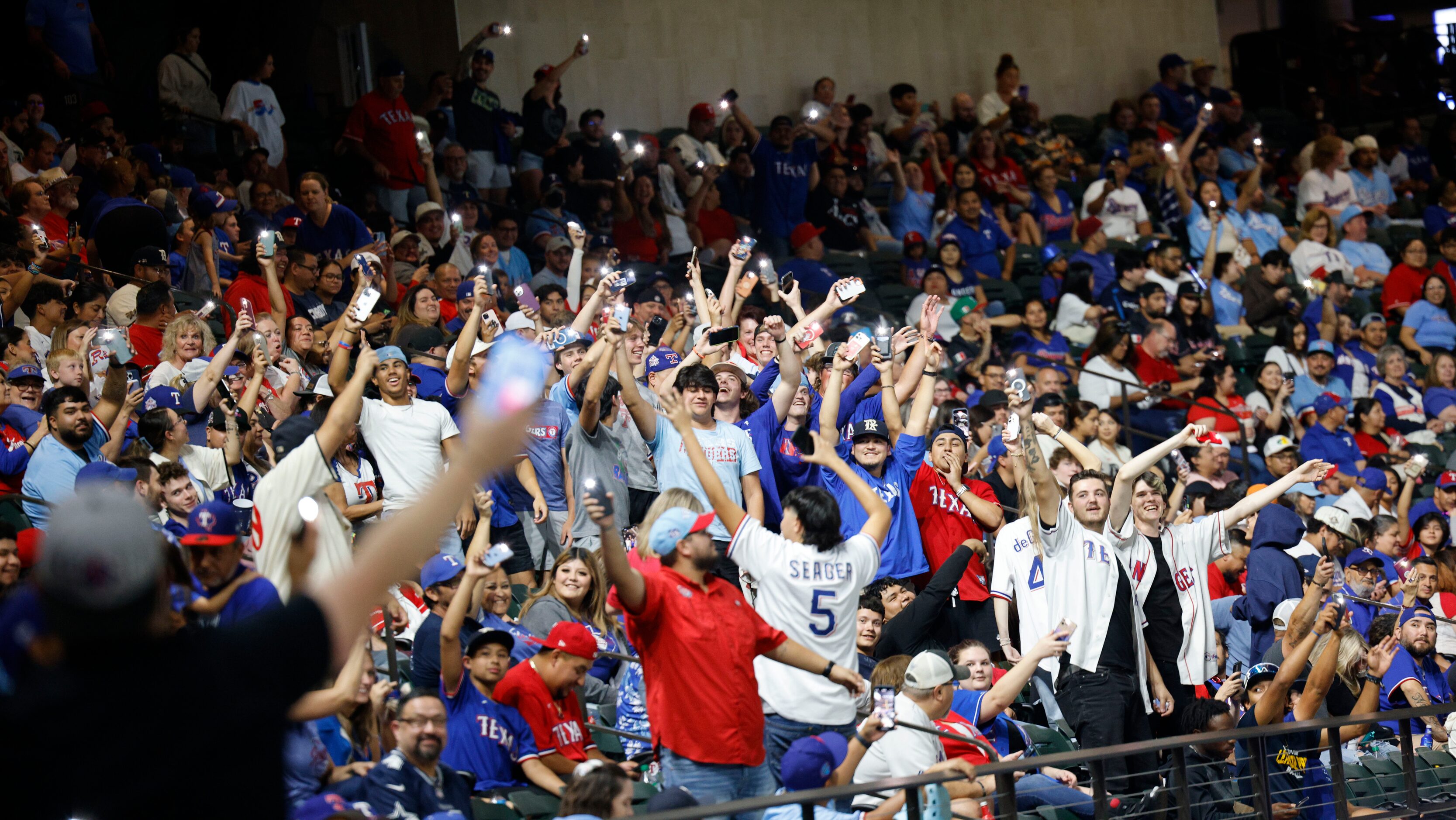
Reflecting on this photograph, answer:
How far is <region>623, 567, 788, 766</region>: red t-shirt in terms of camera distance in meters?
4.64

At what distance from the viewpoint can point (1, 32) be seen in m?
12.1

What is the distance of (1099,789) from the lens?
5.00 metres

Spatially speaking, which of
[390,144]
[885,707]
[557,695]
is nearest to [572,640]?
[557,695]

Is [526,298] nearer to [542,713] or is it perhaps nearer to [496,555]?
[542,713]

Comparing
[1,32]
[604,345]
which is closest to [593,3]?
[1,32]

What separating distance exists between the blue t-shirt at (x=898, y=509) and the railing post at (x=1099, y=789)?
2.55m

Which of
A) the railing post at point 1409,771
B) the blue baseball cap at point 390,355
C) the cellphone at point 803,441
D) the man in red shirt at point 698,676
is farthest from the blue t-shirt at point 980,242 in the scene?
the man in red shirt at point 698,676

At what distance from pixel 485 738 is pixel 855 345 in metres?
2.92

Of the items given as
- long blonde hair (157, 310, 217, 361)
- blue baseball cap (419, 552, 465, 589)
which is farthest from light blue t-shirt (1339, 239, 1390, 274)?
blue baseball cap (419, 552, 465, 589)

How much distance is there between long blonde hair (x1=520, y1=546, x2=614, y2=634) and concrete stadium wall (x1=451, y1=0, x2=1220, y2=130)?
9917 millimetres

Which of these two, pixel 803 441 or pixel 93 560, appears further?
pixel 803 441

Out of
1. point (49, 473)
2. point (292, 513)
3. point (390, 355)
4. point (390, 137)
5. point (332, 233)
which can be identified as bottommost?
point (292, 513)

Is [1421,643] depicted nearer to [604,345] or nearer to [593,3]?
[604,345]

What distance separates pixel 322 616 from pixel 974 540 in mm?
6051
